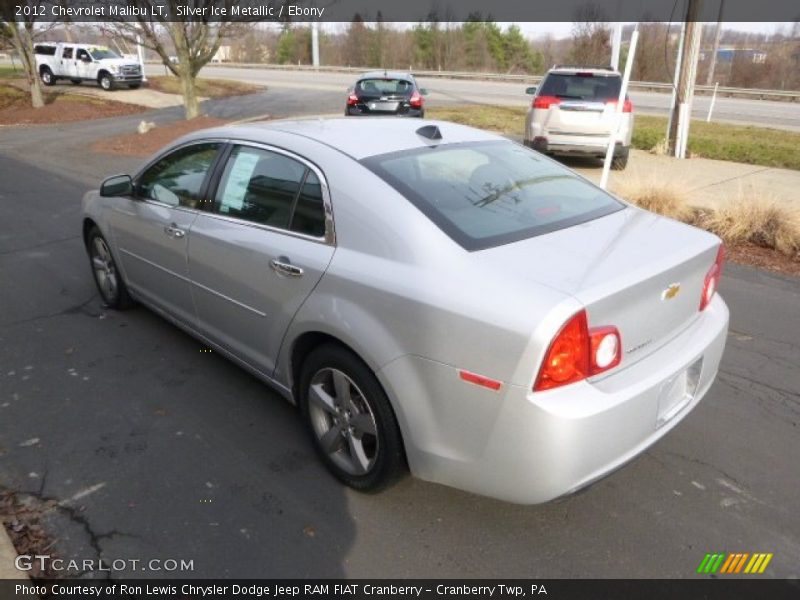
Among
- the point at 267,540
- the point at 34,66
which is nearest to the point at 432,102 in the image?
the point at 34,66

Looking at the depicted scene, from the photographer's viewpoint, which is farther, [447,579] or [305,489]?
[305,489]

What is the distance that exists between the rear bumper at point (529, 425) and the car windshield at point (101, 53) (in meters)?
31.0

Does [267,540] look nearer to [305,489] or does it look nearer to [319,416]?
[305,489]

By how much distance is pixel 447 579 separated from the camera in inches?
94.6

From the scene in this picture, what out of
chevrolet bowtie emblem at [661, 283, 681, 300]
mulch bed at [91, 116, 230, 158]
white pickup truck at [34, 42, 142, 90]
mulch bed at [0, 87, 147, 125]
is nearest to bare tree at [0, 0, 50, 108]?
mulch bed at [0, 87, 147, 125]

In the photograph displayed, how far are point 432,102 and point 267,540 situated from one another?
2494 centimetres

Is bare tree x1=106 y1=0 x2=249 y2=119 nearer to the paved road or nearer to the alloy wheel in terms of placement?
the paved road

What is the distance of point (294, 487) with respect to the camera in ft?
9.57

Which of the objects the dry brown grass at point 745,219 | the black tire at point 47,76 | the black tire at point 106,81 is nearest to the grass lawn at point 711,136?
the dry brown grass at point 745,219

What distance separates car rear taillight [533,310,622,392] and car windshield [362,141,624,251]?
0.56 metres

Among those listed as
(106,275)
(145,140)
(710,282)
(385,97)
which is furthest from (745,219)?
(145,140)

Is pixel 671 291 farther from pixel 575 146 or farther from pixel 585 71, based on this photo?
pixel 585 71

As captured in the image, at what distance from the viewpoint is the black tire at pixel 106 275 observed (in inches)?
187
